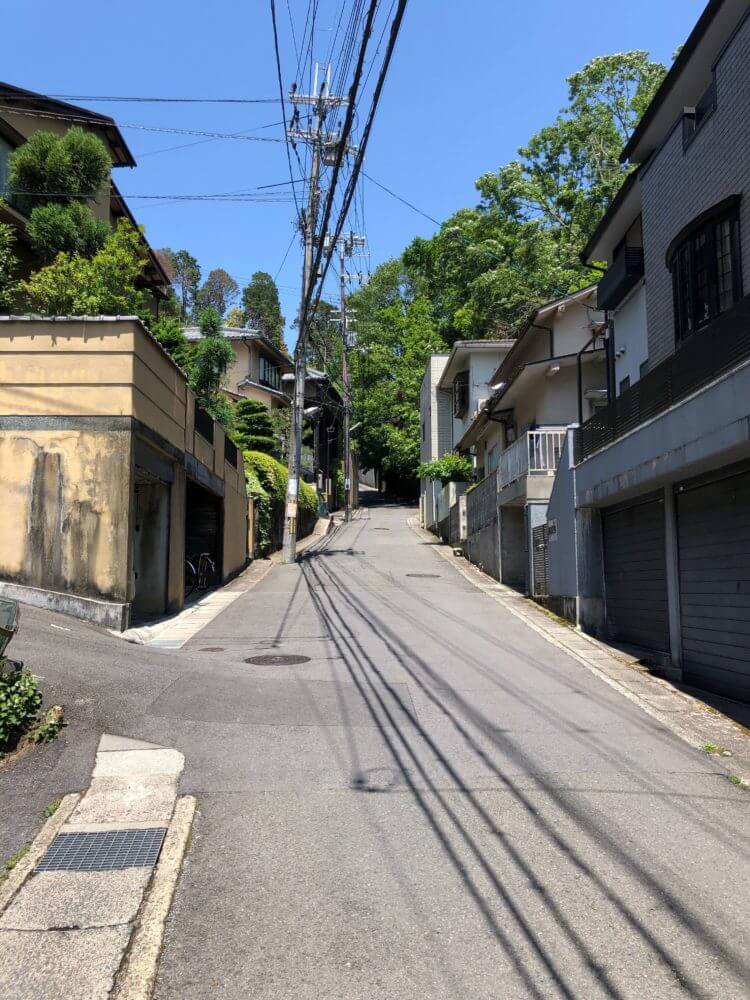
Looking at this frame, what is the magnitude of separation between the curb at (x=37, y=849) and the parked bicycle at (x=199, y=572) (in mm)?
12343

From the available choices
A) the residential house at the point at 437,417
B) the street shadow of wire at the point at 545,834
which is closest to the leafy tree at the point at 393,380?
the residential house at the point at 437,417

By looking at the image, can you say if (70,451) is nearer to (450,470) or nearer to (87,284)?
(87,284)

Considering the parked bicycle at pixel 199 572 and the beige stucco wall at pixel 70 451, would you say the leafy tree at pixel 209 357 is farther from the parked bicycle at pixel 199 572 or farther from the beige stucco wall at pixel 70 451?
the beige stucco wall at pixel 70 451

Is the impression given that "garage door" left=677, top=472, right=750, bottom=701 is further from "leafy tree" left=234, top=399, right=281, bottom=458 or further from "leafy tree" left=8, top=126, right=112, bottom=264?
"leafy tree" left=234, top=399, right=281, bottom=458

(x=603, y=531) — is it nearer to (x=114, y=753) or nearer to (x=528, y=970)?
(x=114, y=753)

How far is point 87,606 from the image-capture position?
12.0 meters

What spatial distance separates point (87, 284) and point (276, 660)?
12.7m

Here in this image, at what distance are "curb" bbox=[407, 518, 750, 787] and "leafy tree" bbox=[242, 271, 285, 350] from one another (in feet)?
168

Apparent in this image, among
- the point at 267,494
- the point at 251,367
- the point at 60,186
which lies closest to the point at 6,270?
the point at 60,186

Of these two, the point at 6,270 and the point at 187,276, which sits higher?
the point at 187,276

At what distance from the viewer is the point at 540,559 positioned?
1831 cm

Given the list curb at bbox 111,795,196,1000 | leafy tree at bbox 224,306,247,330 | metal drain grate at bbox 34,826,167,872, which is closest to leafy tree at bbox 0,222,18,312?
metal drain grate at bbox 34,826,167,872

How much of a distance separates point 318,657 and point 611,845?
264 inches

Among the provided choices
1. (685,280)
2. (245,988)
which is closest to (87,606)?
(245,988)
